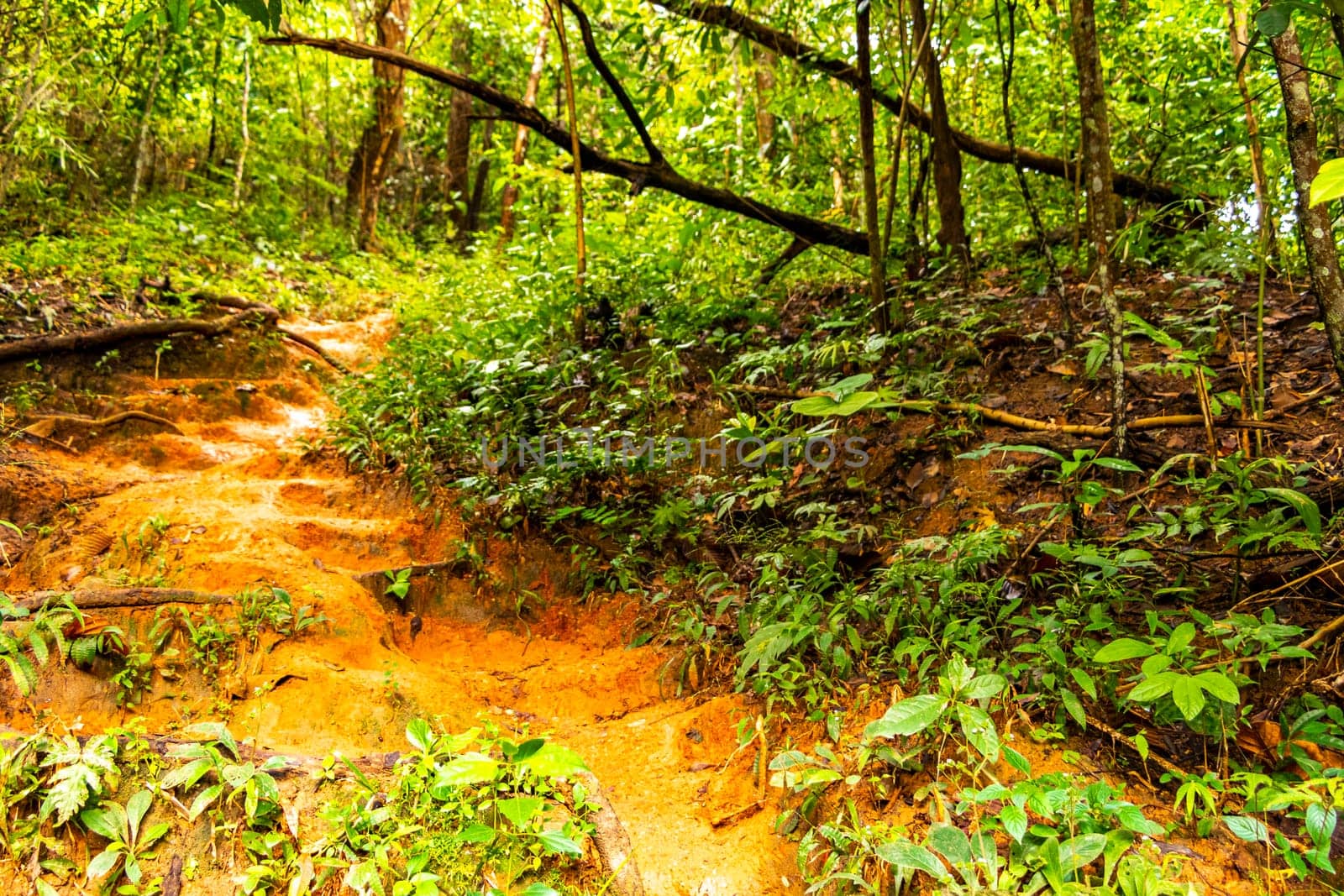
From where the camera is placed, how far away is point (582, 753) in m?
2.66

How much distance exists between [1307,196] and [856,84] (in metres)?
3.12

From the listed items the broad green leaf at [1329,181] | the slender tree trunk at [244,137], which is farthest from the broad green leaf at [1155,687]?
the slender tree trunk at [244,137]

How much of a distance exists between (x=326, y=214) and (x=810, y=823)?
1280 centimetres

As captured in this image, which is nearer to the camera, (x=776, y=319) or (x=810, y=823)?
(x=810, y=823)

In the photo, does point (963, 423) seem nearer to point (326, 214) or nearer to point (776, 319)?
point (776, 319)

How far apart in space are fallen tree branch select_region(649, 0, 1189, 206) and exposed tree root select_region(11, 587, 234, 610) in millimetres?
4348

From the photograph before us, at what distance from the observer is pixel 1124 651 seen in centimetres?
188

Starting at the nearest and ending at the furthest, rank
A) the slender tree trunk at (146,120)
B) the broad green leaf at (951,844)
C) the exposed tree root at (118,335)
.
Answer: the broad green leaf at (951,844) < the exposed tree root at (118,335) < the slender tree trunk at (146,120)

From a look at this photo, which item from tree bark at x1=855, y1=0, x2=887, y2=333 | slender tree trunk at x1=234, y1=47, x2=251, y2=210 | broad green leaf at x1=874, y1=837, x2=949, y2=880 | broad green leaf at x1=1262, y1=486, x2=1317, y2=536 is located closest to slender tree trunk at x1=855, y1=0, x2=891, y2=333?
tree bark at x1=855, y1=0, x2=887, y2=333

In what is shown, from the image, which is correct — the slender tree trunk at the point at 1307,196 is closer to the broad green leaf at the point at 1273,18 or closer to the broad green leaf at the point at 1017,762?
the broad green leaf at the point at 1273,18

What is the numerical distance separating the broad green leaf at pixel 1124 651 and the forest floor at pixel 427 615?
389 millimetres

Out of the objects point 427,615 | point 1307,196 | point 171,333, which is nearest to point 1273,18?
point 1307,196

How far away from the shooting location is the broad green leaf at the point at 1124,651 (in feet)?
6.13

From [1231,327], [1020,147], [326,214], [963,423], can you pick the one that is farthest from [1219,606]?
[326,214]
